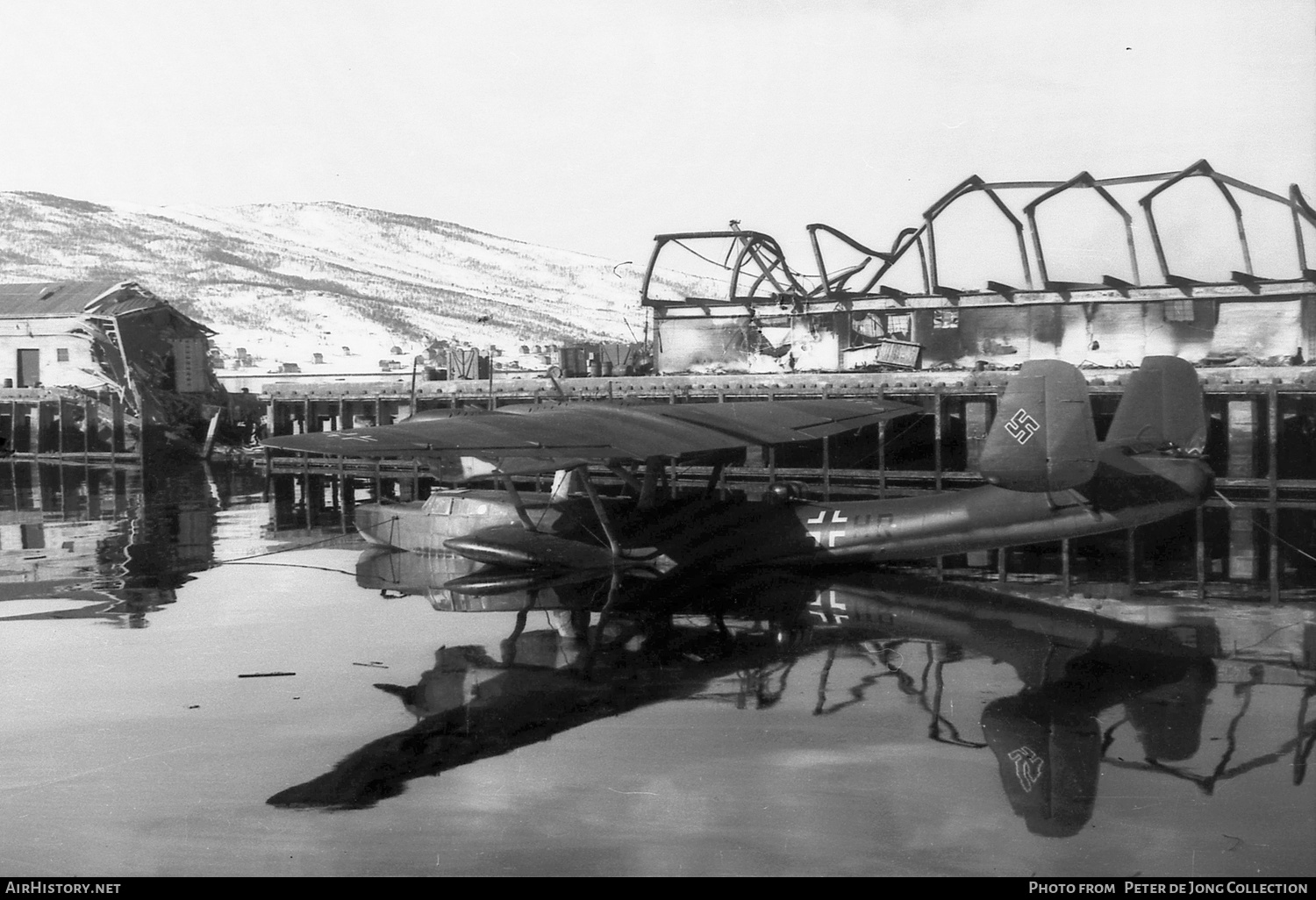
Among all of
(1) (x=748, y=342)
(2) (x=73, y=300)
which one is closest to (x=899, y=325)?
(1) (x=748, y=342)

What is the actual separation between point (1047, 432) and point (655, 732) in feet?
22.2

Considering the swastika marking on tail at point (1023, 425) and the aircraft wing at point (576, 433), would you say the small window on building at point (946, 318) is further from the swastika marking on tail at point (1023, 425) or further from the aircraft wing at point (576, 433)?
the swastika marking on tail at point (1023, 425)

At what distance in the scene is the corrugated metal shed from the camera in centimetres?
5088

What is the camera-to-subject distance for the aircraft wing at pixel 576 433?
16.4 m

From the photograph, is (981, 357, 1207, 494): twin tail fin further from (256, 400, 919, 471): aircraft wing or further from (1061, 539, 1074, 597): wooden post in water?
(256, 400, 919, 471): aircraft wing

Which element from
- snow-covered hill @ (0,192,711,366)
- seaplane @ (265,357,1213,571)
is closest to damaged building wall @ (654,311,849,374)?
seaplane @ (265,357,1213,571)

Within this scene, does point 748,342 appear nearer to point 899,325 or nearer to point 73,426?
point 899,325

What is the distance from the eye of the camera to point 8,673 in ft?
44.0

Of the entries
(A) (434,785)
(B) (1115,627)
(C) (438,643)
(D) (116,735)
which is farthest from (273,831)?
(B) (1115,627)

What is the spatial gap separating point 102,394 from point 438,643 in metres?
39.5

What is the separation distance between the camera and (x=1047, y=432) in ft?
48.9

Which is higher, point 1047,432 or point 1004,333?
point 1004,333

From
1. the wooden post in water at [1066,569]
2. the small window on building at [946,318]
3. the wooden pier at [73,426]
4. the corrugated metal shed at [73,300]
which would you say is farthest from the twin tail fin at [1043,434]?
the corrugated metal shed at [73,300]
